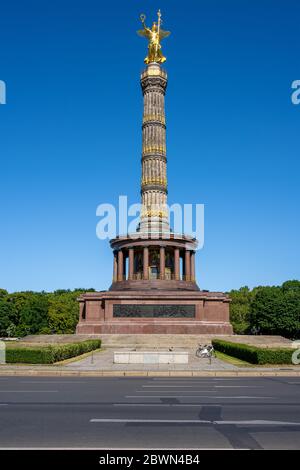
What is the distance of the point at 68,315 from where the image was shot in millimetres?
75438

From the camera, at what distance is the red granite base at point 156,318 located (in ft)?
142

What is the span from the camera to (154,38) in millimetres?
58406

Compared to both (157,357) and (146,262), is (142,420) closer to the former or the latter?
(157,357)

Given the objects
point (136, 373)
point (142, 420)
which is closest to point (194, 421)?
point (142, 420)

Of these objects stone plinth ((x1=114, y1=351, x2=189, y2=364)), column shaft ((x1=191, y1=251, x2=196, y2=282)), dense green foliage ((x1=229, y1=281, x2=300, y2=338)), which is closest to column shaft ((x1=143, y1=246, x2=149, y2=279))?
column shaft ((x1=191, y1=251, x2=196, y2=282))

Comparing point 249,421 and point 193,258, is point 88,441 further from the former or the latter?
point 193,258

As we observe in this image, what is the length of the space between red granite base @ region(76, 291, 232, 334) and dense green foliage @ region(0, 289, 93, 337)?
2783 centimetres

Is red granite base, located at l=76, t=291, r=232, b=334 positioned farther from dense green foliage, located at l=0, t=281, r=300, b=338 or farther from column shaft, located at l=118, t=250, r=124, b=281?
dense green foliage, located at l=0, t=281, r=300, b=338

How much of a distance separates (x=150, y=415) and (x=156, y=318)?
1352 inches

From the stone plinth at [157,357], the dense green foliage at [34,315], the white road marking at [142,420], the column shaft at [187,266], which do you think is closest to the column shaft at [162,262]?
the column shaft at [187,266]

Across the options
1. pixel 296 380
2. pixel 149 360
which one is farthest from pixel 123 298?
pixel 296 380

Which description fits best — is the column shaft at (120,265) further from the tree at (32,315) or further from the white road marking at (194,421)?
the white road marking at (194,421)

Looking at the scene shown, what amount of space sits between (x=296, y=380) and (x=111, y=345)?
77.3 feet
